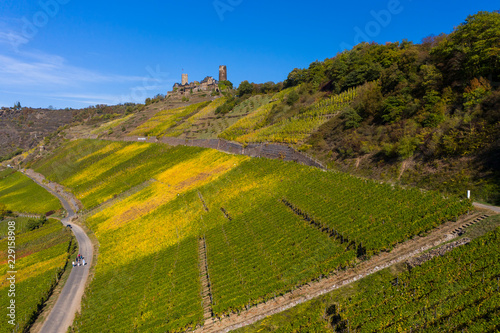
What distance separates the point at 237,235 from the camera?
93.3 ft

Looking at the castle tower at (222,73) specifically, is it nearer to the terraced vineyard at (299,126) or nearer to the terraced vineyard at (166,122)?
the terraced vineyard at (166,122)

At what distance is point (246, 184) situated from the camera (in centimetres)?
3978

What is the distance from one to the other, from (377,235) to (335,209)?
5.77 m

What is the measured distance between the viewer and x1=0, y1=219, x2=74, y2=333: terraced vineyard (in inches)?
1014

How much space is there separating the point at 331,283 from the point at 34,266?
35.5 meters

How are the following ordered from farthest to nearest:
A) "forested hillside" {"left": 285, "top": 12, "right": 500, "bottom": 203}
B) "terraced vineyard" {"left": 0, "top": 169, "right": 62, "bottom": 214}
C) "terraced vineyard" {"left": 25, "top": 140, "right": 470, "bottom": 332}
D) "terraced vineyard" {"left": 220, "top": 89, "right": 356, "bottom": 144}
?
"terraced vineyard" {"left": 0, "top": 169, "right": 62, "bottom": 214} < "terraced vineyard" {"left": 220, "top": 89, "right": 356, "bottom": 144} < "forested hillside" {"left": 285, "top": 12, "right": 500, "bottom": 203} < "terraced vineyard" {"left": 25, "top": 140, "right": 470, "bottom": 332}

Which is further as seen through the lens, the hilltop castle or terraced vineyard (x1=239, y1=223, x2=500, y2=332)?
the hilltop castle

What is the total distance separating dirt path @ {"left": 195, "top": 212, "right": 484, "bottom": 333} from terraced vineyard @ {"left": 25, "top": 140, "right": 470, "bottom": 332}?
479 mm

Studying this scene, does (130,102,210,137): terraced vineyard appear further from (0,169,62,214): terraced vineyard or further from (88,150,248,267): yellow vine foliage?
(0,169,62,214): terraced vineyard

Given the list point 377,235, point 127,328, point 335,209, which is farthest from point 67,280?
point 377,235

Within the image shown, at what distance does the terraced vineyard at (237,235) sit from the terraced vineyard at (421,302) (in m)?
2.09

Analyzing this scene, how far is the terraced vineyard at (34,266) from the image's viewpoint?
2577 centimetres

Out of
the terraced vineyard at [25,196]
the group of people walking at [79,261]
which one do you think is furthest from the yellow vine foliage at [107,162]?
the group of people walking at [79,261]

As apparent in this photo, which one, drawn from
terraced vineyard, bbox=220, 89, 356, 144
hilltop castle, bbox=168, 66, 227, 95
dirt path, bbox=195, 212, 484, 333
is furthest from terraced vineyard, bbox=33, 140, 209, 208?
hilltop castle, bbox=168, 66, 227, 95
